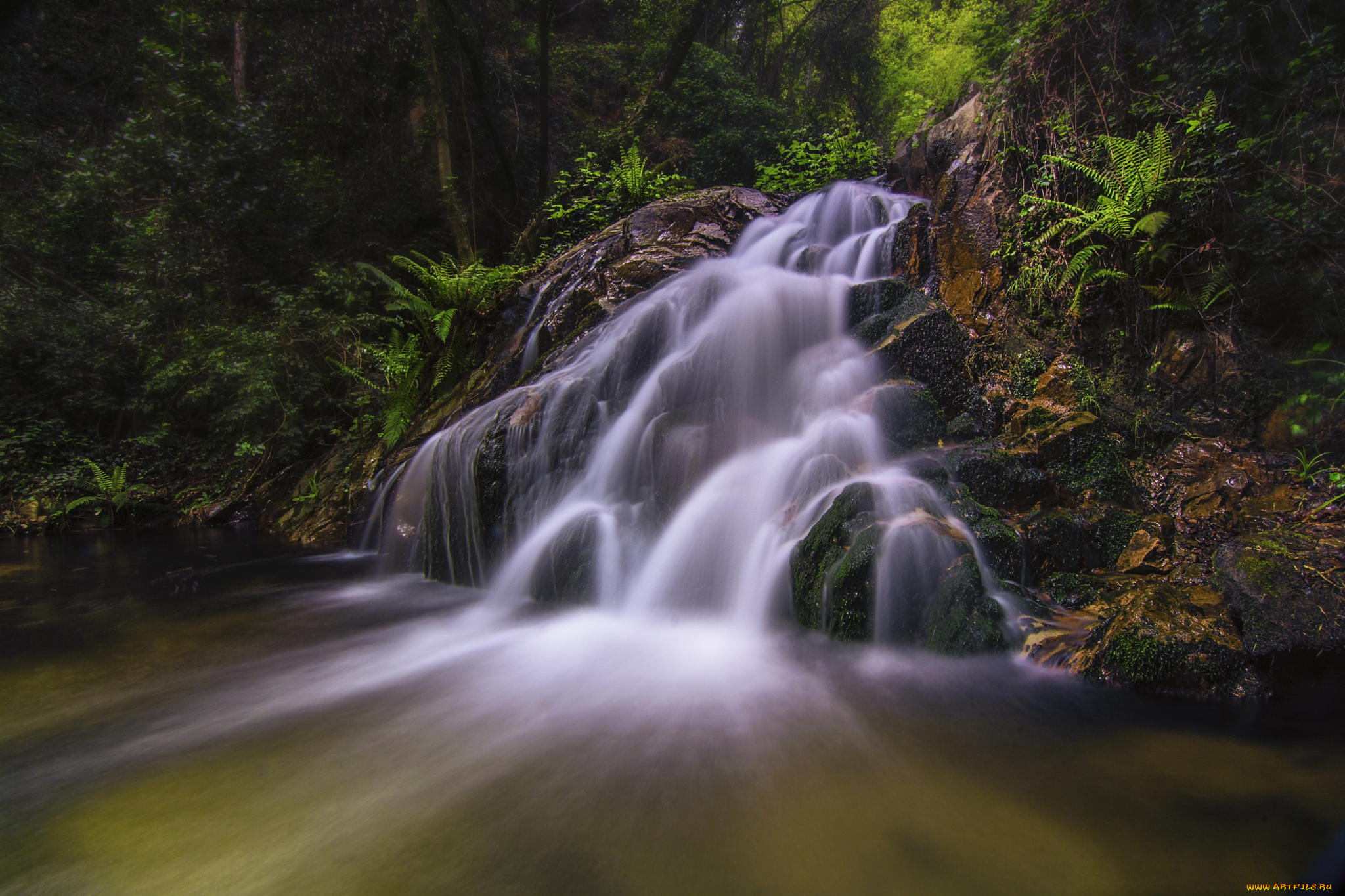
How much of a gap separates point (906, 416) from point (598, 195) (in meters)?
7.25

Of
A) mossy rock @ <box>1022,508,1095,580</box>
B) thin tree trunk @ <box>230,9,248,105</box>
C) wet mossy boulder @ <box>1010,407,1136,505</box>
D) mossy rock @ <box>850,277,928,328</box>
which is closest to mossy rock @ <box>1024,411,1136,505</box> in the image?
wet mossy boulder @ <box>1010,407,1136,505</box>

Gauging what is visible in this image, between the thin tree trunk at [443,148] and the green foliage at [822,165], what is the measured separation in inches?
203

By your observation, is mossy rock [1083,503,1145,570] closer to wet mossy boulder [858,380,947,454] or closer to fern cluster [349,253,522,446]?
wet mossy boulder [858,380,947,454]

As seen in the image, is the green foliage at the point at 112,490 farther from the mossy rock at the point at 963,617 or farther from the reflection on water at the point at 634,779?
the mossy rock at the point at 963,617

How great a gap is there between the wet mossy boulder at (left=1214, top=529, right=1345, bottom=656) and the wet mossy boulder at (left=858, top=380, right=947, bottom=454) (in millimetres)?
1703

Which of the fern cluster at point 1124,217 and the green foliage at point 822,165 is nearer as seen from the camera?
the fern cluster at point 1124,217

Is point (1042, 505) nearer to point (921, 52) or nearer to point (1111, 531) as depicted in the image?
point (1111, 531)

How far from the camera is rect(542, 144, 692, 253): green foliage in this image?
9062 millimetres

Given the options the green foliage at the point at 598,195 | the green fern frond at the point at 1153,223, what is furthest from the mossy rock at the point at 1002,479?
the green foliage at the point at 598,195

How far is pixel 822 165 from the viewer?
33.1 ft

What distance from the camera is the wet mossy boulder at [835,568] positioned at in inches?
129

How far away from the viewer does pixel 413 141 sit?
422 inches

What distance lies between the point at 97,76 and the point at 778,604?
1817 cm

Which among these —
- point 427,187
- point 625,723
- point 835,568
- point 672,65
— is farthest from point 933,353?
point 672,65
